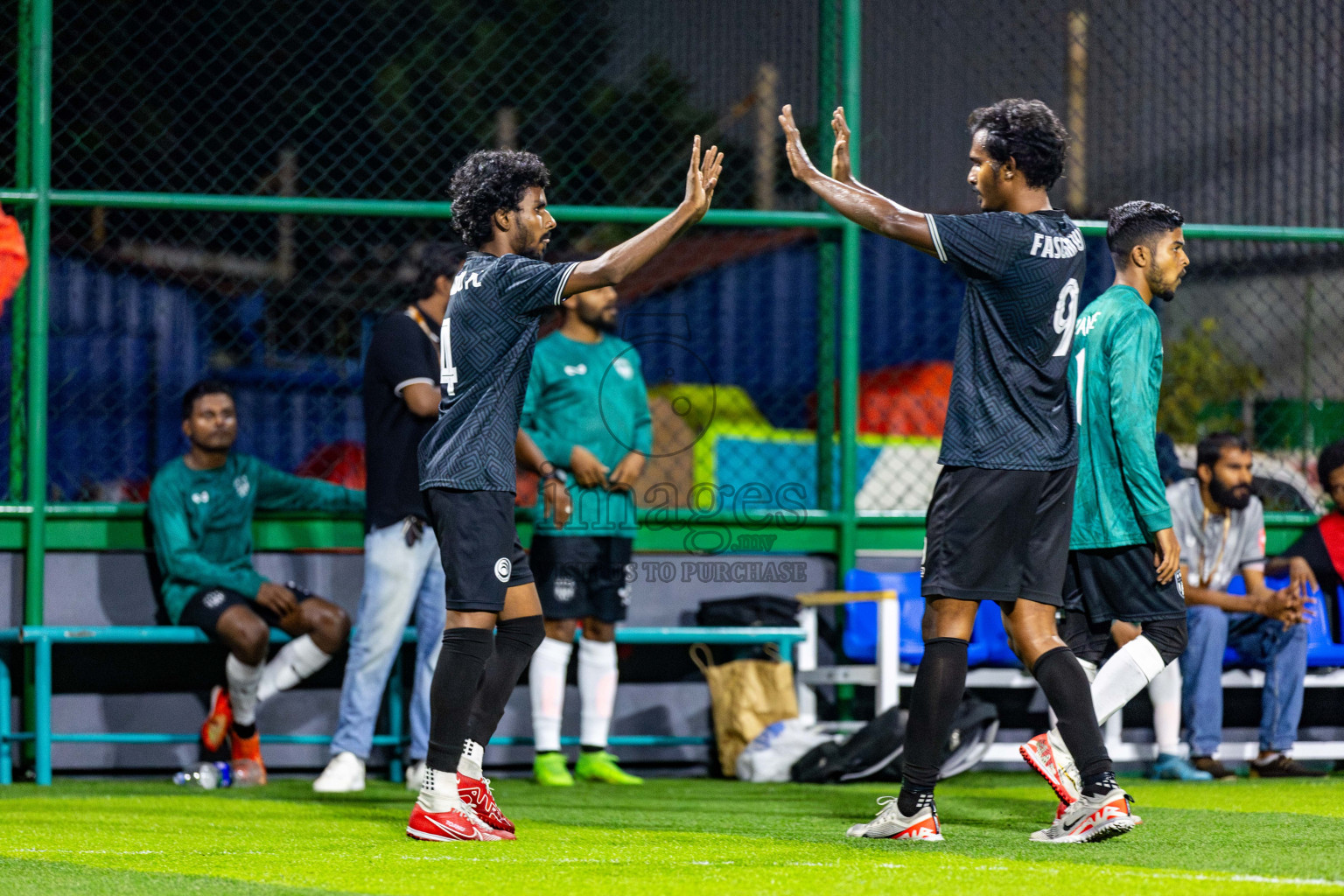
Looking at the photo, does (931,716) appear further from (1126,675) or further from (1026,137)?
(1026,137)

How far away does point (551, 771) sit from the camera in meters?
6.38

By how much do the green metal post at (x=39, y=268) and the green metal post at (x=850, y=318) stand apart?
144 inches

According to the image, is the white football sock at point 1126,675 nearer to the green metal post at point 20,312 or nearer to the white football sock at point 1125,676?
the white football sock at point 1125,676

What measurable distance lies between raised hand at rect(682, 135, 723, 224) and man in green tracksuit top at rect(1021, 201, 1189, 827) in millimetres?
1211

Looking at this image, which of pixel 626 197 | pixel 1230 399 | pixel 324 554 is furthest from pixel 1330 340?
pixel 324 554

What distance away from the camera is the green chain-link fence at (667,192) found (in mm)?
7039

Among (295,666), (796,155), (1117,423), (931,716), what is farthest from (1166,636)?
(295,666)

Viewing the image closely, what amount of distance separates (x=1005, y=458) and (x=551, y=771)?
307cm

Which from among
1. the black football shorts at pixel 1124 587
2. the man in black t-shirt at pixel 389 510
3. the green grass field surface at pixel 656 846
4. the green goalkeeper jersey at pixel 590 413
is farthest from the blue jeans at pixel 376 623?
the black football shorts at pixel 1124 587

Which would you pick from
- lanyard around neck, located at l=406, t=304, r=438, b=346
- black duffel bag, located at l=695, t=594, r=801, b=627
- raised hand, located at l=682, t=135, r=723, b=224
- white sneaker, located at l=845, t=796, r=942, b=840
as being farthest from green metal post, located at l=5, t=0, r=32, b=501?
white sneaker, located at l=845, t=796, r=942, b=840

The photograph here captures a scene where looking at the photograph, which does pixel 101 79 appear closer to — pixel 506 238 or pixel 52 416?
pixel 52 416

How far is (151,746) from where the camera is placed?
22.0 ft

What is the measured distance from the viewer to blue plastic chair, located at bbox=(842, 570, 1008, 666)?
6703 mm

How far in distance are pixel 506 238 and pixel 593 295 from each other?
2.33 meters
